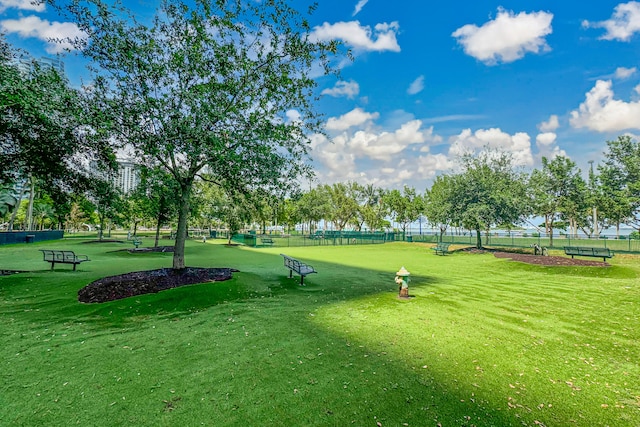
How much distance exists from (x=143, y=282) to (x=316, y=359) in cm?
720

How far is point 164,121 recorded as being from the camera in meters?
8.91

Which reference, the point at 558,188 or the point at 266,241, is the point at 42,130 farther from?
the point at 558,188

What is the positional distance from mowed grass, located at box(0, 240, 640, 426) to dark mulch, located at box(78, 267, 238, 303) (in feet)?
1.64

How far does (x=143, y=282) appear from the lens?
9.30 meters

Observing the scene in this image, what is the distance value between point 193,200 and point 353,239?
22.5m

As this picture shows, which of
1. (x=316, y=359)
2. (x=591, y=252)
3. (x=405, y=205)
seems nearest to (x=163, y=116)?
(x=316, y=359)

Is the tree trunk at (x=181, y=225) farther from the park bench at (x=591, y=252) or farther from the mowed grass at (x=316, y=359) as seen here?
the park bench at (x=591, y=252)

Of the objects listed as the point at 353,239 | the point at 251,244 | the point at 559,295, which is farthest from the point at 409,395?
the point at 353,239

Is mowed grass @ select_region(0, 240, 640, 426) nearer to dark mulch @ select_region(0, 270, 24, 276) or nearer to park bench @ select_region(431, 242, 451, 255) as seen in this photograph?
dark mulch @ select_region(0, 270, 24, 276)

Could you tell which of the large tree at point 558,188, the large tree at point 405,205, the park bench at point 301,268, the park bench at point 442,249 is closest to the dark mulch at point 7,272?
the park bench at point 301,268

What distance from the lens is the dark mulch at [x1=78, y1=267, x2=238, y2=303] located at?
324 inches

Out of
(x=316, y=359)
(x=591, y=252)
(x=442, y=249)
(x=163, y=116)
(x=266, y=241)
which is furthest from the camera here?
(x=266, y=241)

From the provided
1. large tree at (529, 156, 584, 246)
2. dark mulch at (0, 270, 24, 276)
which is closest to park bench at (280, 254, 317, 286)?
dark mulch at (0, 270, 24, 276)

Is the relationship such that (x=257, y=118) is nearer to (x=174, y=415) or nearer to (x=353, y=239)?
(x=174, y=415)
